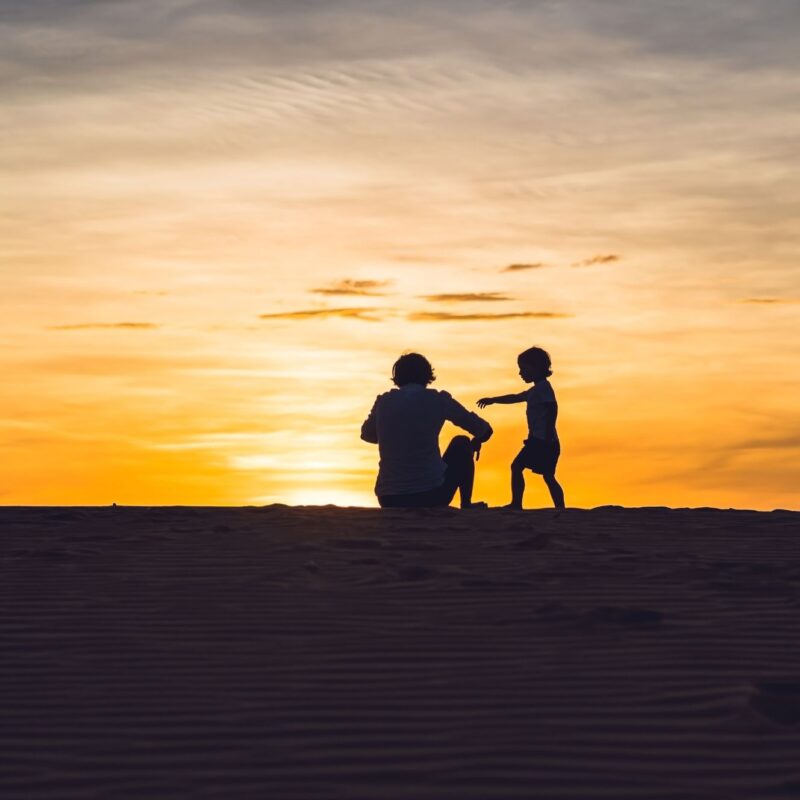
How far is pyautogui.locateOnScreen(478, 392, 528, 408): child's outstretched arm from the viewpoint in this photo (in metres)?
13.2

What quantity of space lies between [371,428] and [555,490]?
2846 mm

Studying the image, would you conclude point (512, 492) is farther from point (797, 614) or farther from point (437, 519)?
point (797, 614)

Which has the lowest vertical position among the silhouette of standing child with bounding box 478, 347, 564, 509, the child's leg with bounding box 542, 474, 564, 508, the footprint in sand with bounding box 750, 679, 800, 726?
the footprint in sand with bounding box 750, 679, 800, 726

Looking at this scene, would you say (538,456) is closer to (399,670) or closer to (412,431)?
(412,431)

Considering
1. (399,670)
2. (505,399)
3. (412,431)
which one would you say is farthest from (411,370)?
(399,670)

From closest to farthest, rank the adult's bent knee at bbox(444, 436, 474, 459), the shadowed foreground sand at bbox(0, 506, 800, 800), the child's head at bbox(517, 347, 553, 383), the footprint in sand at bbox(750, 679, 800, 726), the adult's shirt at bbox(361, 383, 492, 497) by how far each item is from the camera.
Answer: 1. the shadowed foreground sand at bbox(0, 506, 800, 800)
2. the footprint in sand at bbox(750, 679, 800, 726)
3. the adult's shirt at bbox(361, 383, 492, 497)
4. the adult's bent knee at bbox(444, 436, 474, 459)
5. the child's head at bbox(517, 347, 553, 383)

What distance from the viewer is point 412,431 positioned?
11570 millimetres

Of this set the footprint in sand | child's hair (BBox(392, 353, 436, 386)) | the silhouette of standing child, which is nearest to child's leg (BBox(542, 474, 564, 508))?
the silhouette of standing child

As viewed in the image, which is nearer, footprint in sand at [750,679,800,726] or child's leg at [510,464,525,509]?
footprint in sand at [750,679,800,726]

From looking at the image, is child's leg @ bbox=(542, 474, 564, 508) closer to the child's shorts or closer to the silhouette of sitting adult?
the child's shorts

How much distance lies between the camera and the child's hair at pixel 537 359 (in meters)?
13.5

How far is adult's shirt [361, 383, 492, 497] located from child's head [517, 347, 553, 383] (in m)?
1.53

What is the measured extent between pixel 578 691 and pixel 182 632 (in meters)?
1.99

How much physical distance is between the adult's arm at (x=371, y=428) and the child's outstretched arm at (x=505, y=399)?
1.61 m
